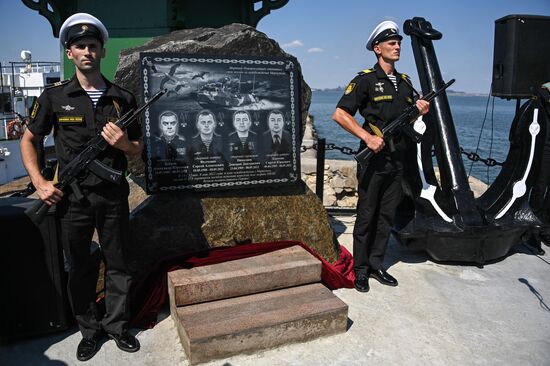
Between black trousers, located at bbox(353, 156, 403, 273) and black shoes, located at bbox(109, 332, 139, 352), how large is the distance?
192 centimetres

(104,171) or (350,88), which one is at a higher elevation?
(350,88)

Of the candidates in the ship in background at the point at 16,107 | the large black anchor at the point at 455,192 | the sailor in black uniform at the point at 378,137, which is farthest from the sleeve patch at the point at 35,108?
the ship in background at the point at 16,107

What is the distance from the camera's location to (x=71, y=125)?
274 centimetres

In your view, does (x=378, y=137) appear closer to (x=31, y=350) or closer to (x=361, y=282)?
(x=361, y=282)

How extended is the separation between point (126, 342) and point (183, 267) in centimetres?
69

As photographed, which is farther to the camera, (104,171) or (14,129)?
(14,129)

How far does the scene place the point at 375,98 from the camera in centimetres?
372

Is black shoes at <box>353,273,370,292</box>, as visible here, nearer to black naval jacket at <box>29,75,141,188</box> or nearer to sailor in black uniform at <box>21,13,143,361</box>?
sailor in black uniform at <box>21,13,143,361</box>

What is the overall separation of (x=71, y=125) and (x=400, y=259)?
3.28 m

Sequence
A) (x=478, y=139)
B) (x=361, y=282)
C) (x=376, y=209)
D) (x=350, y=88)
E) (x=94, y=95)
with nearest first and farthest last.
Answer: (x=94, y=95)
(x=350, y=88)
(x=361, y=282)
(x=376, y=209)
(x=478, y=139)

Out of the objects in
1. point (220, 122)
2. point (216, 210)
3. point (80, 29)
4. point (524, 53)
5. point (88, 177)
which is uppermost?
point (524, 53)

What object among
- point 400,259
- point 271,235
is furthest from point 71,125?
point 400,259

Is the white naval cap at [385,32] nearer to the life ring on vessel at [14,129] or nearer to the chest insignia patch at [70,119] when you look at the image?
the chest insignia patch at [70,119]

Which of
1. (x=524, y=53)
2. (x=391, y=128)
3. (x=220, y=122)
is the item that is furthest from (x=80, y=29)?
(x=524, y=53)
